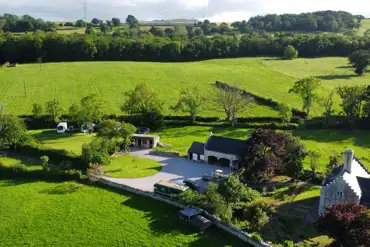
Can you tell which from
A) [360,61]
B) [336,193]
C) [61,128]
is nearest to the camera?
[336,193]

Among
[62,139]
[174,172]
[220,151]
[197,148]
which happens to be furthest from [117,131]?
[220,151]

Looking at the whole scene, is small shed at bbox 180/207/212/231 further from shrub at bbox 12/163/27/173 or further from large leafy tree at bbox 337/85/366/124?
large leafy tree at bbox 337/85/366/124

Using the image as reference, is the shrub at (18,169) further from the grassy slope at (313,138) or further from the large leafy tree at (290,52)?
the large leafy tree at (290,52)

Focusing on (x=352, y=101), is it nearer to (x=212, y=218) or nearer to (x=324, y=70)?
(x=212, y=218)

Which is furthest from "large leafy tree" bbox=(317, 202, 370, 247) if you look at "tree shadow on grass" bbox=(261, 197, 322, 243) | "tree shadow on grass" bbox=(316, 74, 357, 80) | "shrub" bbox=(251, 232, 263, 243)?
"tree shadow on grass" bbox=(316, 74, 357, 80)

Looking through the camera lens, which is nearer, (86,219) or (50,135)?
(86,219)

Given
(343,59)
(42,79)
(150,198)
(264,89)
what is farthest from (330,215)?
(343,59)
